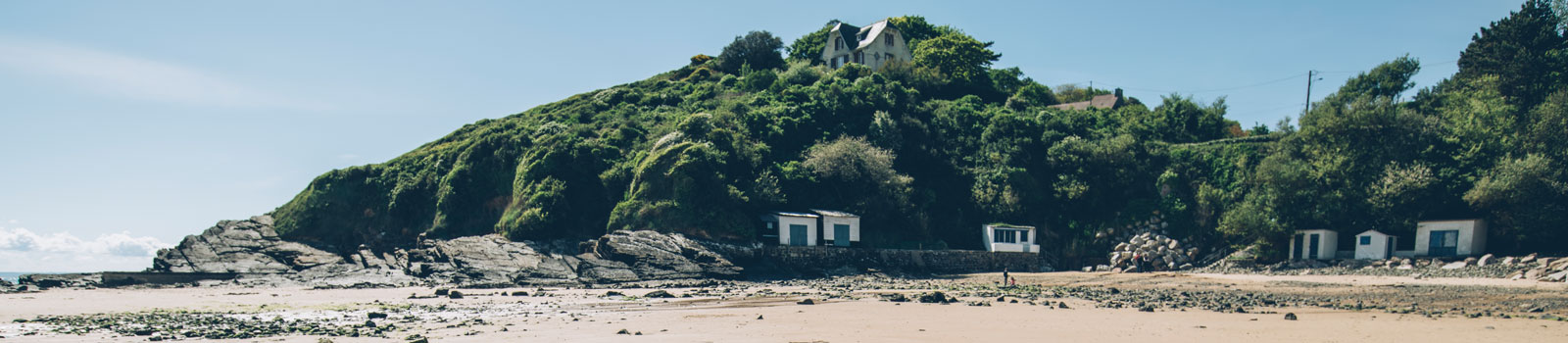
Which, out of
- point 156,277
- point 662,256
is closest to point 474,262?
point 662,256

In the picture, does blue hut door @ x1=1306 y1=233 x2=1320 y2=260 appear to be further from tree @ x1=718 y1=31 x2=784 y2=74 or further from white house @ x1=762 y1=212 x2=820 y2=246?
tree @ x1=718 y1=31 x2=784 y2=74

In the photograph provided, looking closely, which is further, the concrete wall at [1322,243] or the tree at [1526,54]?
the tree at [1526,54]

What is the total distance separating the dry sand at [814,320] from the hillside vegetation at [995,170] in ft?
41.5

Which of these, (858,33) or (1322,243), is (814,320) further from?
(858,33)

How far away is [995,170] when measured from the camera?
139ft

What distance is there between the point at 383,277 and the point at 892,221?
21.9 meters

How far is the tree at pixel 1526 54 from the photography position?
3831 cm

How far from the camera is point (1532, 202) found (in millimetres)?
29609

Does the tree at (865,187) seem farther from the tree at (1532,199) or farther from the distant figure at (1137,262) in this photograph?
the tree at (1532,199)

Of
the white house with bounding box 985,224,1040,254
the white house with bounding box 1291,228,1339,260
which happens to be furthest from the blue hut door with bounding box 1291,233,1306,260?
the white house with bounding box 985,224,1040,254

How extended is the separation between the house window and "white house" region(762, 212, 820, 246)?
8351mm

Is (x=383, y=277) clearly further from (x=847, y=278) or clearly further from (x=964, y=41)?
(x=964, y=41)

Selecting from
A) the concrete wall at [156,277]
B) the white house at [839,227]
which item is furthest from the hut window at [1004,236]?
the concrete wall at [156,277]

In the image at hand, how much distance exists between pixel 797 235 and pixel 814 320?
2214 cm
